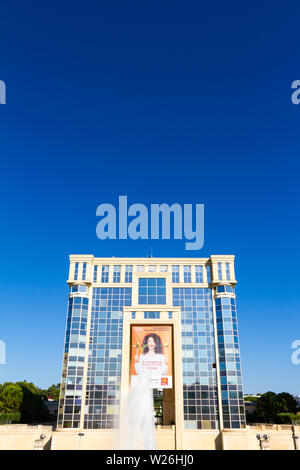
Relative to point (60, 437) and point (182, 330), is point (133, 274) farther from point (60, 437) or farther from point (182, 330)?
point (60, 437)

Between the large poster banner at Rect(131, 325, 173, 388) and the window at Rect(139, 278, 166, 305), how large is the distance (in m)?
4.82

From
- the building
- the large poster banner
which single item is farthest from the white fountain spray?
the building

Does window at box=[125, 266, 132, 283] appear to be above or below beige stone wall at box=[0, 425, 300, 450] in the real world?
above

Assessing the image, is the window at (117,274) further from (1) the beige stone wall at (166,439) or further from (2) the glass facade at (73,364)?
(1) the beige stone wall at (166,439)

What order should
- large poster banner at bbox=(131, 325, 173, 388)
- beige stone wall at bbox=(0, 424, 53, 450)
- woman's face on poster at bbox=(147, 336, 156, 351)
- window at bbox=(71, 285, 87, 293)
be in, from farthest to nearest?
window at bbox=(71, 285, 87, 293)
woman's face on poster at bbox=(147, 336, 156, 351)
large poster banner at bbox=(131, 325, 173, 388)
beige stone wall at bbox=(0, 424, 53, 450)

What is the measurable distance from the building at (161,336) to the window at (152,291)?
0.19m

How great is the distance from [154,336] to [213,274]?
15.9 m

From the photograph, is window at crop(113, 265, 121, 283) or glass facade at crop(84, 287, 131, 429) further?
window at crop(113, 265, 121, 283)

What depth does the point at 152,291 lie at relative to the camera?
65.2 meters

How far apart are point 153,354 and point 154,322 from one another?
Result: 5478 millimetres

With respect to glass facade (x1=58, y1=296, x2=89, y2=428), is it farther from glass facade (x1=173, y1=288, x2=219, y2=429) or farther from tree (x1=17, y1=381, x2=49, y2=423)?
tree (x1=17, y1=381, x2=49, y2=423)

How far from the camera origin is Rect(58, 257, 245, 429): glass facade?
56.9 m

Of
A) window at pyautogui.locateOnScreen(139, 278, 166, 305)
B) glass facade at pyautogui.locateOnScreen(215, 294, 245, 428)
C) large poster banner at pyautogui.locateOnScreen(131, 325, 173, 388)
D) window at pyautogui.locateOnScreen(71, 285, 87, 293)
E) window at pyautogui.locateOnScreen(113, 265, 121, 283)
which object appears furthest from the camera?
window at pyautogui.locateOnScreen(113, 265, 121, 283)
